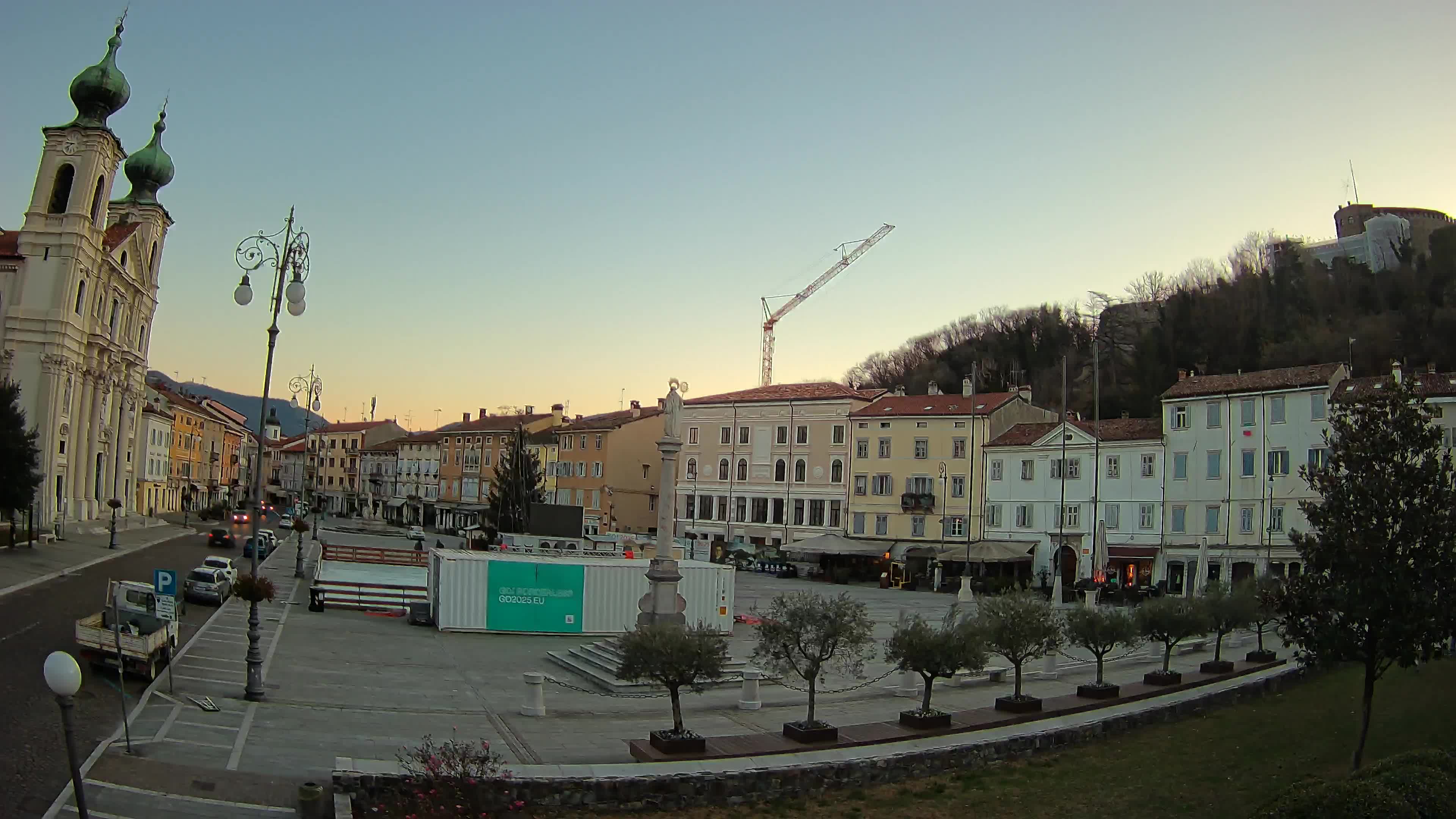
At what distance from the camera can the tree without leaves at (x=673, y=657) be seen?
15.8 meters

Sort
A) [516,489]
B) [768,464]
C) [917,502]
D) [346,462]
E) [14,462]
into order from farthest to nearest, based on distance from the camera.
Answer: [346,462]
[516,489]
[768,464]
[917,502]
[14,462]

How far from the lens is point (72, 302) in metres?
59.0

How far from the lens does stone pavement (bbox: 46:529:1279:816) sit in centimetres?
1589

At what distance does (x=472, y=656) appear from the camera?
89.5 ft

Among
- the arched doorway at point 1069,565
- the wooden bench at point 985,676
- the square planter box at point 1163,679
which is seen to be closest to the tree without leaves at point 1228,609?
the square planter box at point 1163,679

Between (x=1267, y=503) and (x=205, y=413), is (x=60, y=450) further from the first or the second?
(x=1267, y=503)

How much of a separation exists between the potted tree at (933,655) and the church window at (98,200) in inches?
2408

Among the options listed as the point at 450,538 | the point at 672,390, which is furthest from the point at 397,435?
the point at 672,390

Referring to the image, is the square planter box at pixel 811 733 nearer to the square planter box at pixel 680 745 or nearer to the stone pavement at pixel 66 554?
the square planter box at pixel 680 745

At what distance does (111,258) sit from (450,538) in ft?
98.8

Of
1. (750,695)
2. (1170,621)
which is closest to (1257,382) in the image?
(1170,621)

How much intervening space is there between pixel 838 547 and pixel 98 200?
164 feet

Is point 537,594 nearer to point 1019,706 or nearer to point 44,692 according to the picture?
point 44,692

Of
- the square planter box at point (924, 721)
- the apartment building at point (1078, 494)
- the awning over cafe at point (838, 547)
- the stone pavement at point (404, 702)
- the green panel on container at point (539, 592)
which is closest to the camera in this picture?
the stone pavement at point (404, 702)
